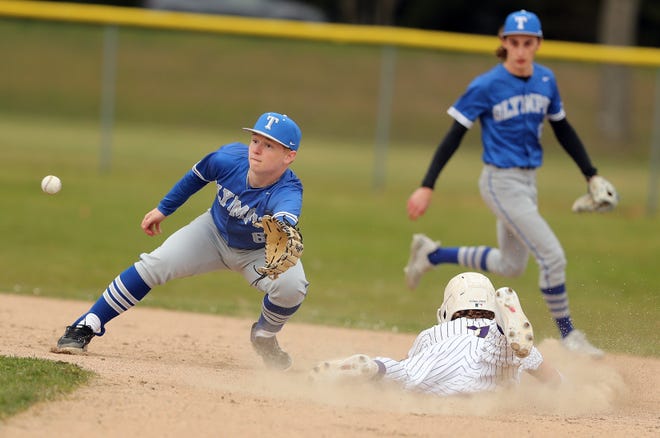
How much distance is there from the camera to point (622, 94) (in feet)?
51.7

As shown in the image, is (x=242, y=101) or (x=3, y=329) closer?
(x=3, y=329)

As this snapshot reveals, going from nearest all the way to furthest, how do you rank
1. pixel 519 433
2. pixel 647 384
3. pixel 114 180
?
pixel 519 433
pixel 647 384
pixel 114 180

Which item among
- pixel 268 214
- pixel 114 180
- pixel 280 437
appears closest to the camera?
pixel 280 437

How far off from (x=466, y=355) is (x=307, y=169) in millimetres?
11254

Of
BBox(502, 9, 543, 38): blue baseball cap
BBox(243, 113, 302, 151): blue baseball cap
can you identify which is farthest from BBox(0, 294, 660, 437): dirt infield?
BBox(502, 9, 543, 38): blue baseball cap

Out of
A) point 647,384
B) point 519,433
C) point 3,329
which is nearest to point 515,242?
point 647,384

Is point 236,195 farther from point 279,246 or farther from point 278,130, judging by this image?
point 279,246

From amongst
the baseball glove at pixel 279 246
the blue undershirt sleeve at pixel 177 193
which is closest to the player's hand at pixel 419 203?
the blue undershirt sleeve at pixel 177 193

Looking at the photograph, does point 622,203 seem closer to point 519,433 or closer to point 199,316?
point 199,316

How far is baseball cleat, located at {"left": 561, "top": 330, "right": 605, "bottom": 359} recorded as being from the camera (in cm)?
662

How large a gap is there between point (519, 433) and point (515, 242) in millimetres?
2902

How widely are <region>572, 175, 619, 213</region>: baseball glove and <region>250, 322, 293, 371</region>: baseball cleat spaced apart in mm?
2262

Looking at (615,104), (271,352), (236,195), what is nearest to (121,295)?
(236,195)

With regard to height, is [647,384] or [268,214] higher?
[268,214]
